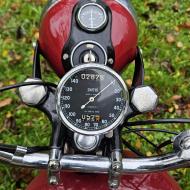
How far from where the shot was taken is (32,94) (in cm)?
128

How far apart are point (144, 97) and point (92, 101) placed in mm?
130

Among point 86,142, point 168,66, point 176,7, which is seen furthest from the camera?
point 176,7

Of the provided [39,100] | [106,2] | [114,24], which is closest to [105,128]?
[39,100]

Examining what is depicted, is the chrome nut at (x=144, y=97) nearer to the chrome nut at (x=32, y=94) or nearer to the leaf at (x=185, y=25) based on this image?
the chrome nut at (x=32, y=94)

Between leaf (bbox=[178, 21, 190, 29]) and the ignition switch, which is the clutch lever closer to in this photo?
the ignition switch

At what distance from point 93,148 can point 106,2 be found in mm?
485

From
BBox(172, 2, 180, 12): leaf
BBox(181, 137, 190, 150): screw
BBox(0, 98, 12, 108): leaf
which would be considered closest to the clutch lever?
BBox(181, 137, 190, 150): screw

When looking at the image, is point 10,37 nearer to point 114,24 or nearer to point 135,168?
point 114,24

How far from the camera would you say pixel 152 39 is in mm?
3314

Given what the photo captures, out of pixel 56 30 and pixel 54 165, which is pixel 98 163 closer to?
pixel 54 165

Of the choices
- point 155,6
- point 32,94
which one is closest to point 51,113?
point 32,94

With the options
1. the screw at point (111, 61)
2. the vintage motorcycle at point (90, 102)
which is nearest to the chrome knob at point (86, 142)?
the vintage motorcycle at point (90, 102)

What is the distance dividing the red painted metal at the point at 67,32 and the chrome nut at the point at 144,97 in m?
0.25

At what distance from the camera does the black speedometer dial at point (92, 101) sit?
1.16m
